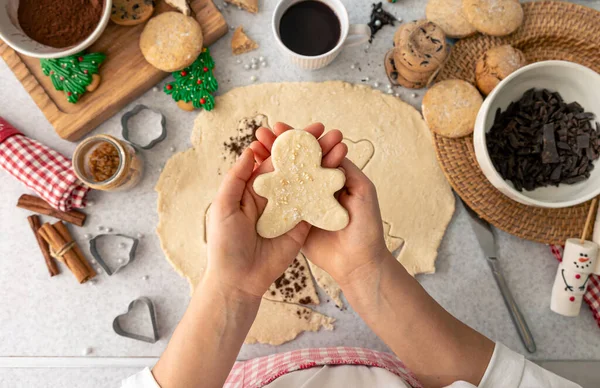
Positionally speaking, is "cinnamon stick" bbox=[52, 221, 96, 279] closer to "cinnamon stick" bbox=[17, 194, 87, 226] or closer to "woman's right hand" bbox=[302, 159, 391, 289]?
"cinnamon stick" bbox=[17, 194, 87, 226]

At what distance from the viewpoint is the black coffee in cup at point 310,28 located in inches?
47.0

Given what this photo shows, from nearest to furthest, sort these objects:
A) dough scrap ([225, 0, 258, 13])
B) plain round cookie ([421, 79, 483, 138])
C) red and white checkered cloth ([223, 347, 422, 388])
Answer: red and white checkered cloth ([223, 347, 422, 388])
plain round cookie ([421, 79, 483, 138])
dough scrap ([225, 0, 258, 13])

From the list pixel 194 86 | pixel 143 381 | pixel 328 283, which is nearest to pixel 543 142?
pixel 328 283

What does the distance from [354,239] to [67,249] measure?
2.78 feet

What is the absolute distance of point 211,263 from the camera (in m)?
0.91

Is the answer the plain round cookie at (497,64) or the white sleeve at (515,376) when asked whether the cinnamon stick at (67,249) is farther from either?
the plain round cookie at (497,64)

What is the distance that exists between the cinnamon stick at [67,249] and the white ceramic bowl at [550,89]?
3.78 ft

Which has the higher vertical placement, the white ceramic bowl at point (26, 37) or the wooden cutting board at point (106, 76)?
the white ceramic bowl at point (26, 37)

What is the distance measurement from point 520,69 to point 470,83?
0.17 m

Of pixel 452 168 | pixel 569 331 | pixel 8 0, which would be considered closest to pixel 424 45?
pixel 452 168

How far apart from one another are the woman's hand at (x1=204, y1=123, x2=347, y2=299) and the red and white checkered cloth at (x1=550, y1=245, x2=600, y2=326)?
78cm

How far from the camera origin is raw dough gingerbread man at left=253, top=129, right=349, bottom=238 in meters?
0.90

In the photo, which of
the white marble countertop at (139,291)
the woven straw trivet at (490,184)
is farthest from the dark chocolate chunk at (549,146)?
the white marble countertop at (139,291)

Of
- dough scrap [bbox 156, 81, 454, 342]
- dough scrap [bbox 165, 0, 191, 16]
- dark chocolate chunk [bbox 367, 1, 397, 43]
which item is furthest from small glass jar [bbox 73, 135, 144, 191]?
dark chocolate chunk [bbox 367, 1, 397, 43]
